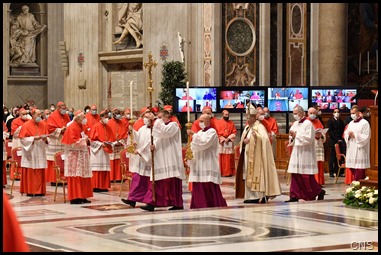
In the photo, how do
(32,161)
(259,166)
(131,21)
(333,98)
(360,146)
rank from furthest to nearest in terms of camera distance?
(131,21) → (333,98) → (360,146) → (32,161) → (259,166)

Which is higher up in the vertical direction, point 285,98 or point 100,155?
point 285,98

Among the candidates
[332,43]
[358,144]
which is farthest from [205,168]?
[332,43]

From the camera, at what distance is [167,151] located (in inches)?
539

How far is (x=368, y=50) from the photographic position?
26.8 m

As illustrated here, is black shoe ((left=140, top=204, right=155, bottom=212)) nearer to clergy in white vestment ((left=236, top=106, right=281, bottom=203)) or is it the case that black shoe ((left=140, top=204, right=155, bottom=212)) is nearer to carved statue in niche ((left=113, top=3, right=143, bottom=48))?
clergy in white vestment ((left=236, top=106, right=281, bottom=203))

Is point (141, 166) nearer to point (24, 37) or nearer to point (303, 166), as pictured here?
point (303, 166)

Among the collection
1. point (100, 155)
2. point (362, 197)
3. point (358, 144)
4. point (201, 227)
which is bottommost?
point (201, 227)

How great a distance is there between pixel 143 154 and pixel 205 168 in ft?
3.47

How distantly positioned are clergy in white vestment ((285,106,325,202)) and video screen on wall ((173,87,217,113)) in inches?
208

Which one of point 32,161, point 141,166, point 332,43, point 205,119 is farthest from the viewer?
point 332,43

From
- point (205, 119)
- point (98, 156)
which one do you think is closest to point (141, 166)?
point (205, 119)

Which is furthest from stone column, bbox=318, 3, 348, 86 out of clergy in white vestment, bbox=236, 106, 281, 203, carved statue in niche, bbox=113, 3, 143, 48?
clergy in white vestment, bbox=236, 106, 281, 203

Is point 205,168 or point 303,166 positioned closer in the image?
point 205,168

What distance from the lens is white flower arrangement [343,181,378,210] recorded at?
1305 centimetres
